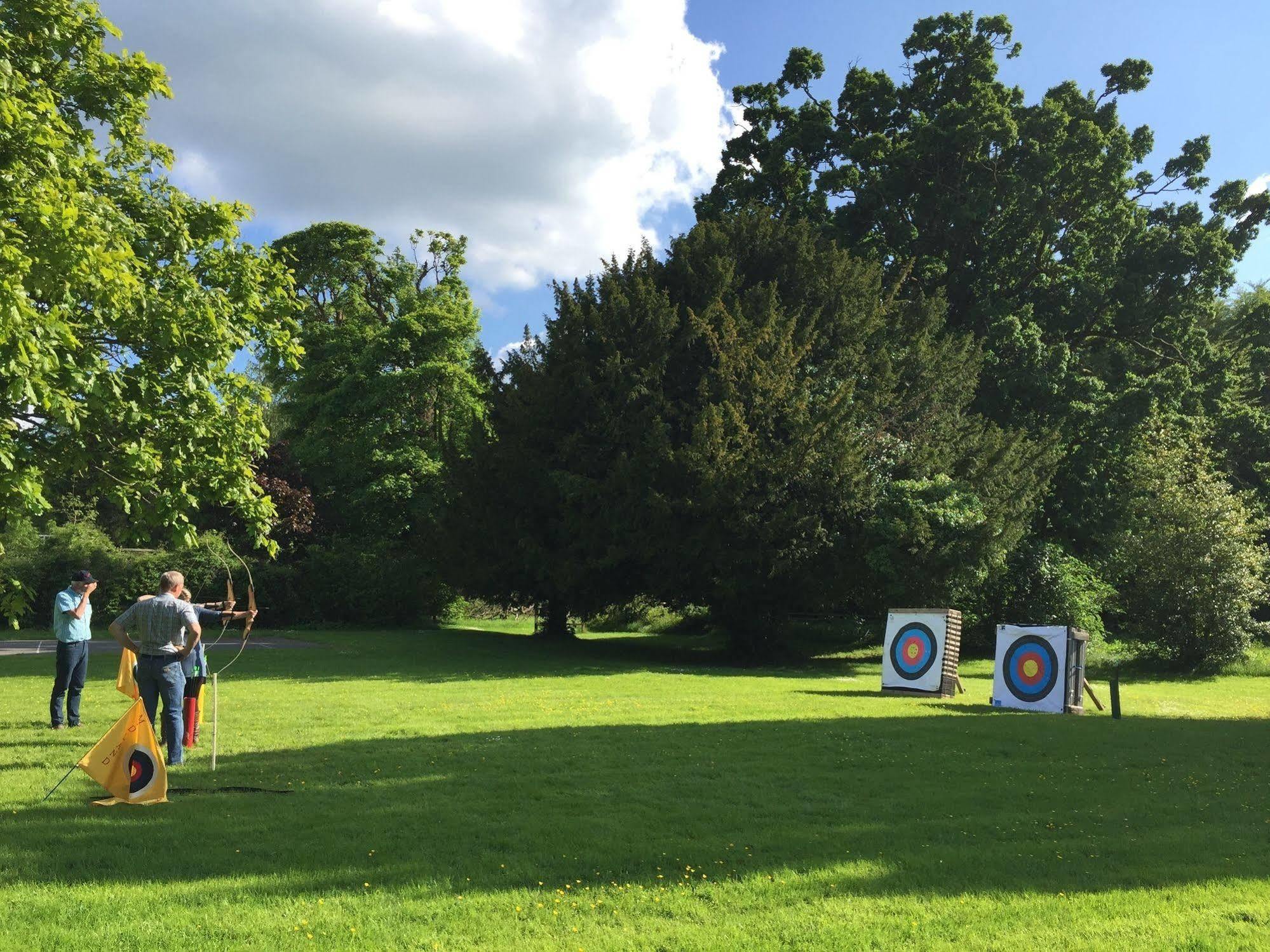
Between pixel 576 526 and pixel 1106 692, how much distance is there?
46.4 ft

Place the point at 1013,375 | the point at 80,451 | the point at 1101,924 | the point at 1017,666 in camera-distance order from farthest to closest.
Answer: the point at 1013,375
the point at 1017,666
the point at 80,451
the point at 1101,924

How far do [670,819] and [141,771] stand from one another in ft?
15.1

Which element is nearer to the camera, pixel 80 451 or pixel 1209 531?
pixel 80 451

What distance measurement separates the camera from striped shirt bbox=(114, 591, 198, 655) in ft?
31.8

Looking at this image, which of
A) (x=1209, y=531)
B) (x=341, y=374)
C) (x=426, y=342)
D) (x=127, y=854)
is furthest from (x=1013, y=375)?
(x=127, y=854)

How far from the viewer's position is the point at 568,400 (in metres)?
28.5

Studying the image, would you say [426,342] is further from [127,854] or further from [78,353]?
[127,854]

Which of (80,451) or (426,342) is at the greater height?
(426,342)

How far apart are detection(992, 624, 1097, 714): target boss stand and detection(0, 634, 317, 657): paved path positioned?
58.2ft

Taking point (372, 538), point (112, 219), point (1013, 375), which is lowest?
point (372, 538)

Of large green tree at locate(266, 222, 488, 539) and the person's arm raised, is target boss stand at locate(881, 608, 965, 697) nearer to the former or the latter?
the person's arm raised

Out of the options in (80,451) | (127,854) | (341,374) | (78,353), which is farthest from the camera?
(341,374)

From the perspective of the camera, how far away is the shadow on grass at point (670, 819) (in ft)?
21.4

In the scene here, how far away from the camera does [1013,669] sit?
18031mm
